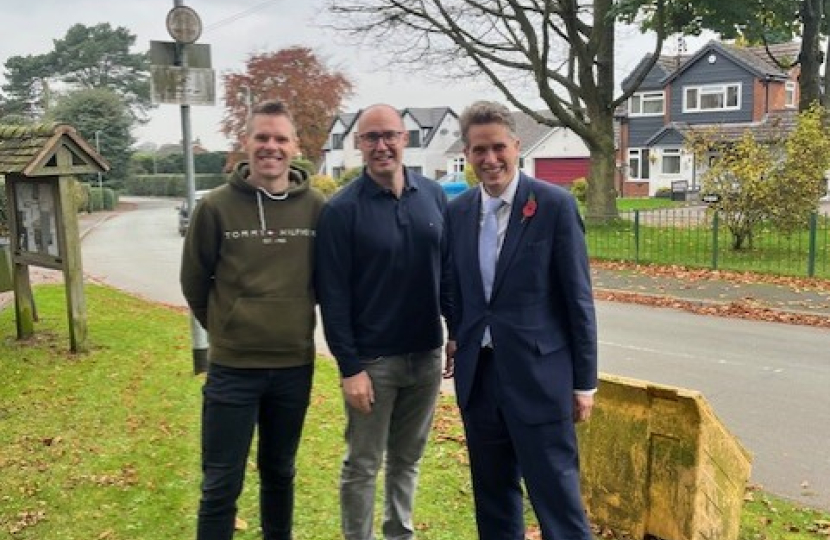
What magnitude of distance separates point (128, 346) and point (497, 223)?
6.83m

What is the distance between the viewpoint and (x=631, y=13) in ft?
62.1

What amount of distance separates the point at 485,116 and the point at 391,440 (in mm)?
1544

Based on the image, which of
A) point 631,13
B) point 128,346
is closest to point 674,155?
point 631,13

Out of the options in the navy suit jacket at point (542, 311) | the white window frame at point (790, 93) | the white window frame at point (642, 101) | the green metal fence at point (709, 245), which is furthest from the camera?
the white window frame at point (642, 101)

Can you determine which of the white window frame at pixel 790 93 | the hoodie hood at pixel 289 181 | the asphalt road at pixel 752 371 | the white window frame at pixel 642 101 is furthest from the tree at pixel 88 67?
the hoodie hood at pixel 289 181

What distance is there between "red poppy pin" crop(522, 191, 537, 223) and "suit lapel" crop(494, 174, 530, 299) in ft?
0.05

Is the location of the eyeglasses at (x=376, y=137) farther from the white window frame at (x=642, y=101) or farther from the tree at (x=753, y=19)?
the white window frame at (x=642, y=101)

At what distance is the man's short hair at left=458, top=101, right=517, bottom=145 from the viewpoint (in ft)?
11.0

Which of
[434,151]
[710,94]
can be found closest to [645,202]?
[710,94]

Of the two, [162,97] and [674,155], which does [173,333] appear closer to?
[162,97]

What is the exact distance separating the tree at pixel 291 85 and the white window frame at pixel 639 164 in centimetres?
2439

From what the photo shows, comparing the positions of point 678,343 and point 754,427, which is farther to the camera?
point 678,343

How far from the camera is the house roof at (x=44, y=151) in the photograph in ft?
28.3

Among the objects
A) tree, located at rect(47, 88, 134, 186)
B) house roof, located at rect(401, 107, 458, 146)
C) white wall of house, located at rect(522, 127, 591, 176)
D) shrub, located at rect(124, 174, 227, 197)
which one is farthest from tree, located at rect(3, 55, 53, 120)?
white wall of house, located at rect(522, 127, 591, 176)
